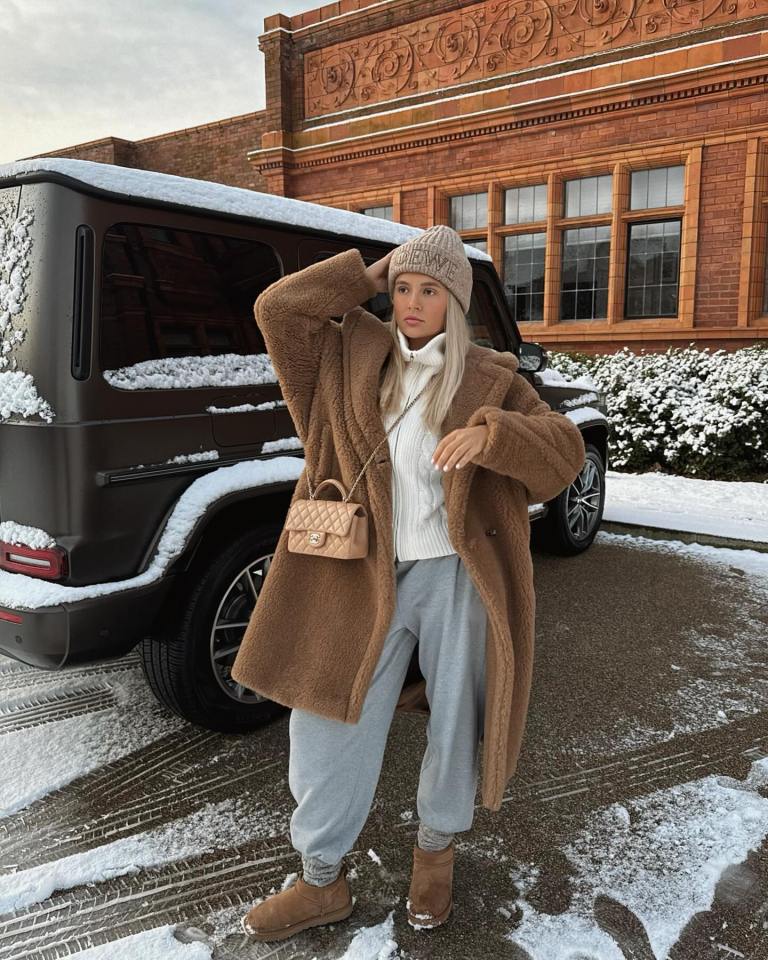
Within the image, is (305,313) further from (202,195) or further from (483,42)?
(483,42)

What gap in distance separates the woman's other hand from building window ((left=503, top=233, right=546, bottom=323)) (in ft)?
37.4

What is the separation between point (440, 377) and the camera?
1940 millimetres

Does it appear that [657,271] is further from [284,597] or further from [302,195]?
[284,597]

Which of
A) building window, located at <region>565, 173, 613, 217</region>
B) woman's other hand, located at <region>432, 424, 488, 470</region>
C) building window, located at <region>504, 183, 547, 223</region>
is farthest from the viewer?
building window, located at <region>504, 183, 547, 223</region>

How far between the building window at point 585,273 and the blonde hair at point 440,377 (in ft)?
35.6

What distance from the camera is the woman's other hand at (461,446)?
1.78m

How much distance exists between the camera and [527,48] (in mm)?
11930

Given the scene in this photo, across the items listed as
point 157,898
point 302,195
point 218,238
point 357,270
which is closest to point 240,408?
point 218,238

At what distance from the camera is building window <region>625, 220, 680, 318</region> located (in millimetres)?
11438

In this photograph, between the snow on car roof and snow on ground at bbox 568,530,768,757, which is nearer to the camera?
the snow on car roof

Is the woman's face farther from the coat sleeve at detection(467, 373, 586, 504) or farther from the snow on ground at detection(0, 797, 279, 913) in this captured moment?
the snow on ground at detection(0, 797, 279, 913)

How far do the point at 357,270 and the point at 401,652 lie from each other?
40.8 inches

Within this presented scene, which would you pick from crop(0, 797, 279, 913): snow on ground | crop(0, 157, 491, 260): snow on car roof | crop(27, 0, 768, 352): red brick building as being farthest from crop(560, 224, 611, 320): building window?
crop(0, 797, 279, 913): snow on ground

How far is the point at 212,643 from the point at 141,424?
2.95 feet
